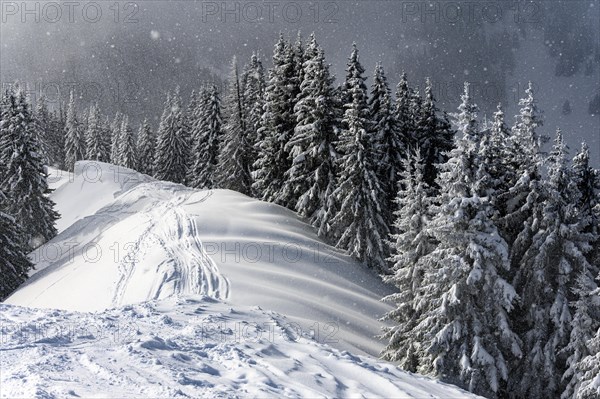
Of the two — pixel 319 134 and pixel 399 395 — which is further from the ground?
pixel 319 134

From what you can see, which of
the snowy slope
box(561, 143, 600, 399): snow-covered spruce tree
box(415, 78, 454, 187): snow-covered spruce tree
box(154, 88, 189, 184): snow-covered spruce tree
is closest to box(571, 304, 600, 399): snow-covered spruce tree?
box(561, 143, 600, 399): snow-covered spruce tree

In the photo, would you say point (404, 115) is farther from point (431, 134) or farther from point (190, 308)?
point (190, 308)

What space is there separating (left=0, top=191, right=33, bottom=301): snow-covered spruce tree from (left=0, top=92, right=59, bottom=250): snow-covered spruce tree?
6.44 m

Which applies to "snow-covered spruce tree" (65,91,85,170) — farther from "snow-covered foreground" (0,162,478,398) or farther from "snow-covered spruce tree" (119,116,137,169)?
"snow-covered foreground" (0,162,478,398)

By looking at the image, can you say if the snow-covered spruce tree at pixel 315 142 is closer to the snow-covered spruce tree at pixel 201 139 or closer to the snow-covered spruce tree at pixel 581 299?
the snow-covered spruce tree at pixel 581 299

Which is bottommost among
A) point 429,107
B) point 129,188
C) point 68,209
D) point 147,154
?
point 68,209

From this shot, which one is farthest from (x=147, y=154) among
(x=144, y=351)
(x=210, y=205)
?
(x=144, y=351)

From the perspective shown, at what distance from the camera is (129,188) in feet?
154

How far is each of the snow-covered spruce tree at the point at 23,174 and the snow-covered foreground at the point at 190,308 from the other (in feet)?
8.64

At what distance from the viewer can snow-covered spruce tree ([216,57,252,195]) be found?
142 feet

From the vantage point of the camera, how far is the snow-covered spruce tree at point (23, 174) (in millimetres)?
36000

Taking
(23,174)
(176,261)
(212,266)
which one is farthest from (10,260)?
(212,266)

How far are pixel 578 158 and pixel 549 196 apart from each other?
16.0 ft

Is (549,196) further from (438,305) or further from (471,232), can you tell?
(438,305)
